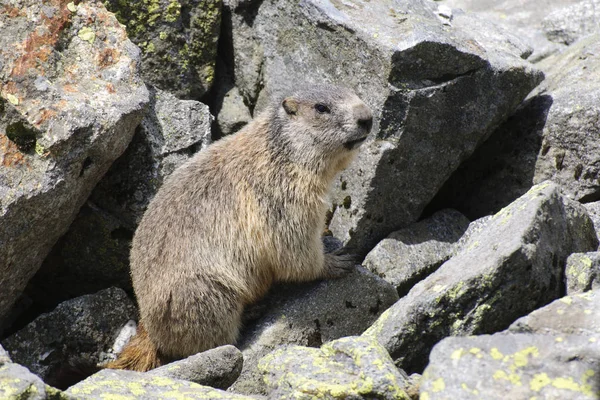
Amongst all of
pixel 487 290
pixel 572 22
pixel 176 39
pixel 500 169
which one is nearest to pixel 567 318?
pixel 487 290

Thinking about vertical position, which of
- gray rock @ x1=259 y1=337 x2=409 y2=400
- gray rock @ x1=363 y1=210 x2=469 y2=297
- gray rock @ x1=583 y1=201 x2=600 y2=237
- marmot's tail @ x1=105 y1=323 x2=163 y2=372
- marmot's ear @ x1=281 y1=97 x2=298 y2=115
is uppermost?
marmot's ear @ x1=281 y1=97 x2=298 y2=115

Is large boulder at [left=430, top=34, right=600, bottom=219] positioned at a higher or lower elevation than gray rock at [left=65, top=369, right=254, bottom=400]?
higher

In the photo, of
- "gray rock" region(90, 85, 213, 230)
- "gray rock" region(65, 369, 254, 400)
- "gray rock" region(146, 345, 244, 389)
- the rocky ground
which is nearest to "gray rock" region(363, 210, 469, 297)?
the rocky ground

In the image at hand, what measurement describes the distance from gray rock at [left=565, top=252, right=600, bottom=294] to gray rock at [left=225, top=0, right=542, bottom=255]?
10.6ft

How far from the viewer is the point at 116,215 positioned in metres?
9.63

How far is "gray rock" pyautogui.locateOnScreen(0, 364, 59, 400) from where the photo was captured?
512cm

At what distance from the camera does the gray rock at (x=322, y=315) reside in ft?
29.1

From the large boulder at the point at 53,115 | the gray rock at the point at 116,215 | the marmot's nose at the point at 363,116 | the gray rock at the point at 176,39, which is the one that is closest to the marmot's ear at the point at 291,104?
the marmot's nose at the point at 363,116

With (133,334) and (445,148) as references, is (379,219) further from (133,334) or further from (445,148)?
(133,334)

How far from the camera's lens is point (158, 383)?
21.5 feet

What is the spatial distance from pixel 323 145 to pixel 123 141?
2259mm

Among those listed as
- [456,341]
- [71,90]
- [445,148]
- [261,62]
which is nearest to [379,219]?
[445,148]

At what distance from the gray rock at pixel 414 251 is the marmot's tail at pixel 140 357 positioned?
278cm

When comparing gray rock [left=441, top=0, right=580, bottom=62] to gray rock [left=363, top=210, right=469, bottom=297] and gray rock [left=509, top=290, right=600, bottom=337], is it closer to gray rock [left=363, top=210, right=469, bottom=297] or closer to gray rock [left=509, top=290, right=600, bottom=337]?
gray rock [left=363, top=210, right=469, bottom=297]
